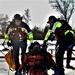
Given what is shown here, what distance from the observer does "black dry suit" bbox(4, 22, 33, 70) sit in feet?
31.5

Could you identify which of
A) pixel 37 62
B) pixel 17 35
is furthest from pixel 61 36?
pixel 37 62

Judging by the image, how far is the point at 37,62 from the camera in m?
6.83

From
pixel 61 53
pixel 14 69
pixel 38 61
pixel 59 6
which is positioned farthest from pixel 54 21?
pixel 59 6

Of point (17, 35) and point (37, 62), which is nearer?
point (37, 62)

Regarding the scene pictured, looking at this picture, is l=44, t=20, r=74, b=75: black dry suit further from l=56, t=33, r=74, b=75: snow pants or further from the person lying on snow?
the person lying on snow

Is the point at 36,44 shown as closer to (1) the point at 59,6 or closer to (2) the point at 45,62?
(2) the point at 45,62

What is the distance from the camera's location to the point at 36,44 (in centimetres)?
699

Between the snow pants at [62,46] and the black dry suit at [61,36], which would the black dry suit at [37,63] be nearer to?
the snow pants at [62,46]

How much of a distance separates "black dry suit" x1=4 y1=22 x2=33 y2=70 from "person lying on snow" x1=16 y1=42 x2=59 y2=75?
267 cm

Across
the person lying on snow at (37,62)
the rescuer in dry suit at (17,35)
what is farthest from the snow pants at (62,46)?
the person lying on snow at (37,62)

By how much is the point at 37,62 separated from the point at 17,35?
2.97 m

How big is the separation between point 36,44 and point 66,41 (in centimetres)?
264

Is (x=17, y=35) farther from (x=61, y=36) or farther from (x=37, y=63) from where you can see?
(x=37, y=63)

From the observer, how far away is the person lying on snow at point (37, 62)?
672 cm
